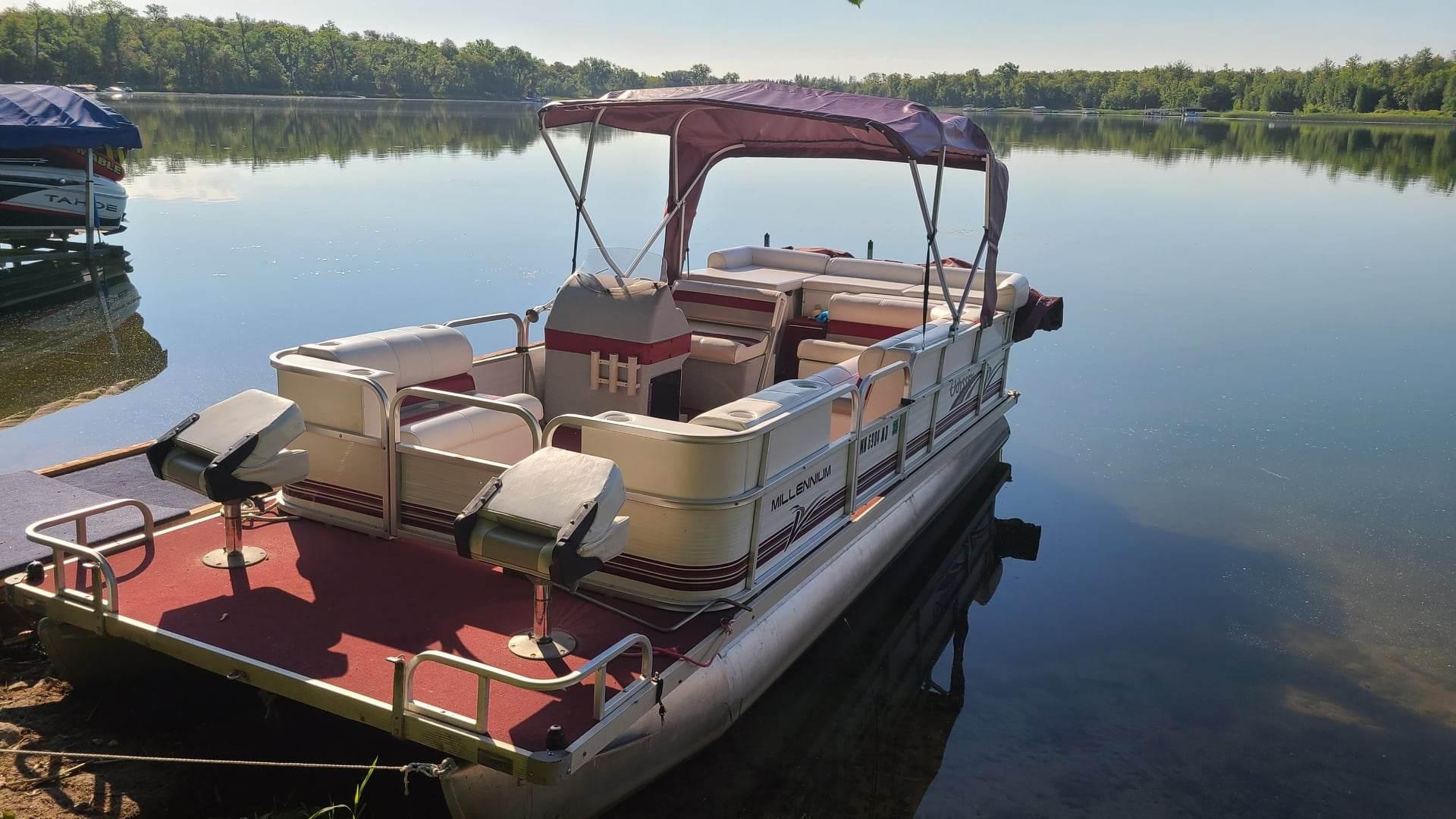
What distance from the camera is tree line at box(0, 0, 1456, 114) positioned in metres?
77.1

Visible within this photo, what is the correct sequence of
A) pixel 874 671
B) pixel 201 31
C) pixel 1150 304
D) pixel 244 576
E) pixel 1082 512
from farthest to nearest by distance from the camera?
pixel 201 31, pixel 1150 304, pixel 1082 512, pixel 874 671, pixel 244 576

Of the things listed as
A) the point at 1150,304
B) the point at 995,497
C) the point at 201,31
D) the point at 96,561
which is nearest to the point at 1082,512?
the point at 995,497

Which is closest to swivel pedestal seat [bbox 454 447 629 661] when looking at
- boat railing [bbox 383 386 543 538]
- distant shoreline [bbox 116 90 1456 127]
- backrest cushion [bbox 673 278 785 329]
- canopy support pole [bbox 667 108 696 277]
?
boat railing [bbox 383 386 543 538]

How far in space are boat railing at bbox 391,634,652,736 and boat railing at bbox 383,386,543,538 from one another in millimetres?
1076

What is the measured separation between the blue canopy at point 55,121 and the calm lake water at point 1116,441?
1.97 m

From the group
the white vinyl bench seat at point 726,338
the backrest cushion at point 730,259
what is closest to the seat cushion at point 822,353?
the white vinyl bench seat at point 726,338

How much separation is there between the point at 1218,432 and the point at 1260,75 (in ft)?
392

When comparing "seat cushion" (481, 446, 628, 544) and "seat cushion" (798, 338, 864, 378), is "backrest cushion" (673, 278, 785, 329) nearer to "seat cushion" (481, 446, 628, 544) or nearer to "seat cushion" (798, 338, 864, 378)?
"seat cushion" (798, 338, 864, 378)

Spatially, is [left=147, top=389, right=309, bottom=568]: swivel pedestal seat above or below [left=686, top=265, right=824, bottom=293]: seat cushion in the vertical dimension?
below

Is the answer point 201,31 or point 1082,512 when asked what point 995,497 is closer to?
point 1082,512

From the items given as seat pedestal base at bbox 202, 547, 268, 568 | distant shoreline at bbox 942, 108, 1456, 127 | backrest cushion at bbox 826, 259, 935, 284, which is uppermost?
distant shoreline at bbox 942, 108, 1456, 127

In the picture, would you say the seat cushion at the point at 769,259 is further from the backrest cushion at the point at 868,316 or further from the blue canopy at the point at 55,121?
the blue canopy at the point at 55,121

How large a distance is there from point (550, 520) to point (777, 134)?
4.34m

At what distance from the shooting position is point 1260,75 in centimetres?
Answer: 11238
